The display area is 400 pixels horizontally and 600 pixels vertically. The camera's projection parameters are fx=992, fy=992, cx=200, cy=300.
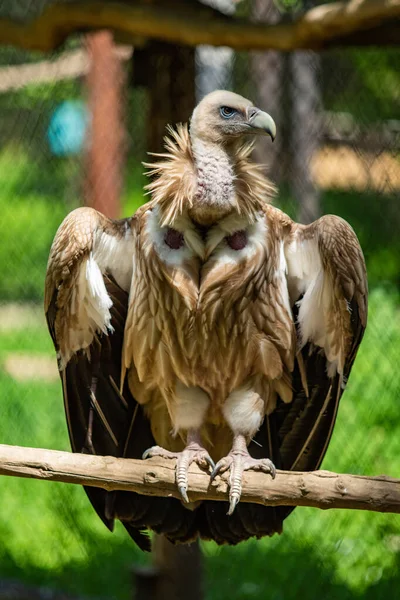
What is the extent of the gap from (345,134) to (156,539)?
Answer: 2.41m

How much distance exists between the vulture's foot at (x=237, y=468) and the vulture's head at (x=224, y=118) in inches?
47.7

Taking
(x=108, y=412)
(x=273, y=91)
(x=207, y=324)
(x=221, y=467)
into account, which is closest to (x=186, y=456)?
(x=221, y=467)

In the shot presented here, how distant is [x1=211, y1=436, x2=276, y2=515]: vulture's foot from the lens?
11.5ft

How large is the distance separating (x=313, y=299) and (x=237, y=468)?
0.80 m

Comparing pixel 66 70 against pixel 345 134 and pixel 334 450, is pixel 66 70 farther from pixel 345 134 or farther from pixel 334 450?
pixel 334 450

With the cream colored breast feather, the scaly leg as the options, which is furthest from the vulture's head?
the scaly leg

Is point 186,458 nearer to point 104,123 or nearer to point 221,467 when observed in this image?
point 221,467

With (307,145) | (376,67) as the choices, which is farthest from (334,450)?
(376,67)

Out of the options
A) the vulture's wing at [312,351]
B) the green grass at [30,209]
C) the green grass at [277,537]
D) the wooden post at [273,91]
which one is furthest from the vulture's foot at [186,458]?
the green grass at [30,209]

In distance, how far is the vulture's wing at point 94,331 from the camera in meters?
4.01

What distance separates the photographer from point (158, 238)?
392cm

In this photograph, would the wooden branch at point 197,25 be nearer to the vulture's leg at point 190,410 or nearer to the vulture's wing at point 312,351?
the vulture's wing at point 312,351

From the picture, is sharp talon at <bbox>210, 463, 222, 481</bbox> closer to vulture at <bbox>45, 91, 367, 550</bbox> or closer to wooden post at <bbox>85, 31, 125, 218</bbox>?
vulture at <bbox>45, 91, 367, 550</bbox>

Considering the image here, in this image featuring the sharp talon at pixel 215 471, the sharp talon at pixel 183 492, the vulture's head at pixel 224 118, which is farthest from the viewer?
the vulture's head at pixel 224 118
